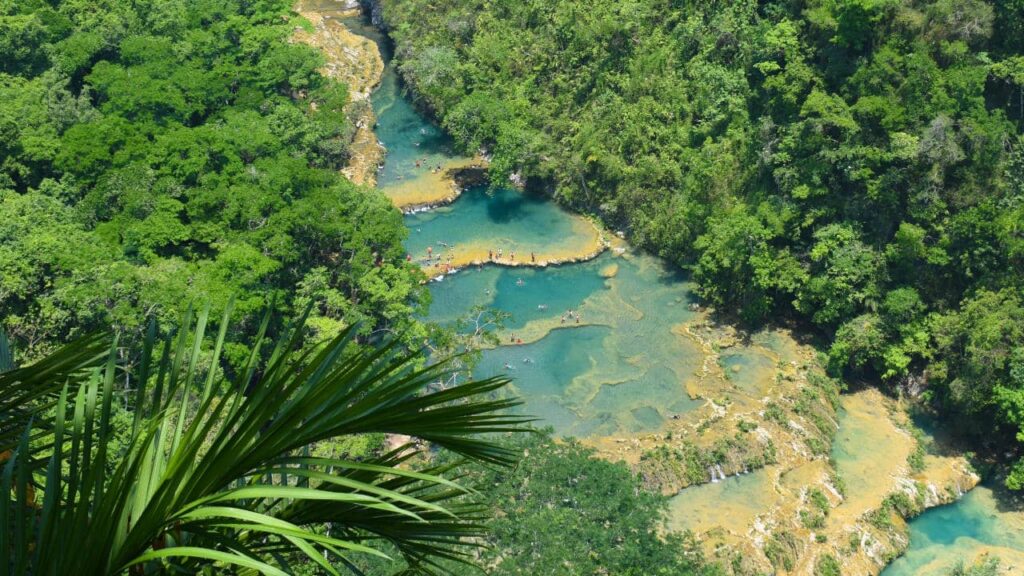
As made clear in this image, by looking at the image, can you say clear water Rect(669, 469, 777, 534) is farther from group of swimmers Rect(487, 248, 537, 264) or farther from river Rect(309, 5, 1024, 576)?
group of swimmers Rect(487, 248, 537, 264)

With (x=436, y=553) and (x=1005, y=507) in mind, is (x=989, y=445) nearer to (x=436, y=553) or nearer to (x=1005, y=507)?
(x=1005, y=507)

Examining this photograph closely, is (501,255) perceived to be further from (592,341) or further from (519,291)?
(592,341)

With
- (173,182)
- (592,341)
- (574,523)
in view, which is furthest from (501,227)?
(574,523)

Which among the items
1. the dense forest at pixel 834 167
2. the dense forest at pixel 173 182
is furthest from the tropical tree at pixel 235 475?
the dense forest at pixel 834 167

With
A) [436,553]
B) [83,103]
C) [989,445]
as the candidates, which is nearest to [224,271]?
[83,103]

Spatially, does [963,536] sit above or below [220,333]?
below

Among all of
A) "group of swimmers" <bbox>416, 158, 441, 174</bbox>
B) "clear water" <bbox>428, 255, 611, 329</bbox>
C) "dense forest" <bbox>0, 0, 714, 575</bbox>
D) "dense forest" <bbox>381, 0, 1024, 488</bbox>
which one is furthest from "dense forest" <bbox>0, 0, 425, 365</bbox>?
"dense forest" <bbox>381, 0, 1024, 488</bbox>
